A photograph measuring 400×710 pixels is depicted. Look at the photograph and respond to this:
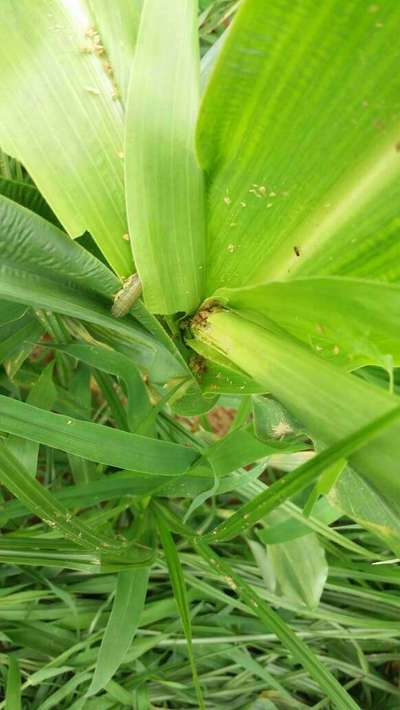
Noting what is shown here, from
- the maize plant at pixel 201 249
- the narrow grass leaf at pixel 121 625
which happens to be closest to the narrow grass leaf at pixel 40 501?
the maize plant at pixel 201 249

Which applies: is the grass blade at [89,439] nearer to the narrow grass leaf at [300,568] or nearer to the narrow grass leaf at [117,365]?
the narrow grass leaf at [117,365]

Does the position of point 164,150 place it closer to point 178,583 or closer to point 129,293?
point 129,293

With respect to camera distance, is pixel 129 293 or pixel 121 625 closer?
pixel 129 293

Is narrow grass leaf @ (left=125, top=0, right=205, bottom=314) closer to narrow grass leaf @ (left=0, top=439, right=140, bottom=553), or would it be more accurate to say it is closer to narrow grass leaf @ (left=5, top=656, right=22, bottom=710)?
narrow grass leaf @ (left=0, top=439, right=140, bottom=553)

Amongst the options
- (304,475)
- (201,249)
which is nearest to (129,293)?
(201,249)

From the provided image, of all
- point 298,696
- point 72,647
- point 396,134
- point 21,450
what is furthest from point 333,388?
point 298,696
